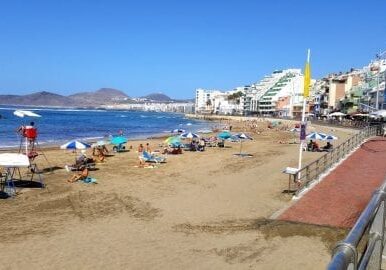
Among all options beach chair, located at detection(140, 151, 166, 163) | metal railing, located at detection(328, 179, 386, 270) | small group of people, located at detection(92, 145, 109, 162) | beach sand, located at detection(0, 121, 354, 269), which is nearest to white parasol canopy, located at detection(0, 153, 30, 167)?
beach sand, located at detection(0, 121, 354, 269)

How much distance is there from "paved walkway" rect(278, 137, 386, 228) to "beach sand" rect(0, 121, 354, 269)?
70 centimetres

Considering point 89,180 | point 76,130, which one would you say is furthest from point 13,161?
point 76,130

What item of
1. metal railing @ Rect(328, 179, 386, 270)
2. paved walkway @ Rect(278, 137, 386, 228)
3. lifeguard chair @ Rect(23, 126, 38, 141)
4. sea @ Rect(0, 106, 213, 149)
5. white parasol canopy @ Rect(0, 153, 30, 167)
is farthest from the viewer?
sea @ Rect(0, 106, 213, 149)

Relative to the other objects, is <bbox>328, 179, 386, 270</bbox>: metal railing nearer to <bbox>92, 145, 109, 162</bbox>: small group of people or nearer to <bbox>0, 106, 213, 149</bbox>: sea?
<bbox>92, 145, 109, 162</bbox>: small group of people

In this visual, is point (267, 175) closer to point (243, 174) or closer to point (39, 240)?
point (243, 174)

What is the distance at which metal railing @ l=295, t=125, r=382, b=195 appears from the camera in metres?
16.5

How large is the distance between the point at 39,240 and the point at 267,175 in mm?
12658

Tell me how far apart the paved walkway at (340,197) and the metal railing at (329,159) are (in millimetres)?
375

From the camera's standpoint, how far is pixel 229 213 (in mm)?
14023

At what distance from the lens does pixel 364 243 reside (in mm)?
3307

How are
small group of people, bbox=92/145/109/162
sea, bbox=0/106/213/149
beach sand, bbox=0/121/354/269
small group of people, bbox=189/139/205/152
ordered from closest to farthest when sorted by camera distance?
beach sand, bbox=0/121/354/269
small group of people, bbox=92/145/109/162
small group of people, bbox=189/139/205/152
sea, bbox=0/106/213/149

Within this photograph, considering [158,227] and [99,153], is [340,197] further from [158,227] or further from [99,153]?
[99,153]

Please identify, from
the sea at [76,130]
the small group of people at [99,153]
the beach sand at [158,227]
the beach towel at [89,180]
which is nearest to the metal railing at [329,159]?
the beach sand at [158,227]

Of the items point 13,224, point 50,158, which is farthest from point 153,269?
point 50,158
